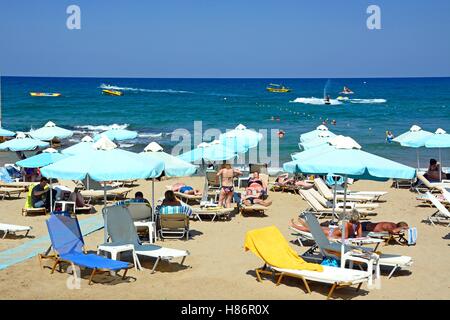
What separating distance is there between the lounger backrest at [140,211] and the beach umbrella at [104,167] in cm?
160

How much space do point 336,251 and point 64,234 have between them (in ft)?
11.8

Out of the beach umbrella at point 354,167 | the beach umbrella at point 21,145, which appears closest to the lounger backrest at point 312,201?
the beach umbrella at point 354,167

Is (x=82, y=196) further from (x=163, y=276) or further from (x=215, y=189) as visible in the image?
(x=163, y=276)

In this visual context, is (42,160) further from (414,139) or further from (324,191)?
(414,139)

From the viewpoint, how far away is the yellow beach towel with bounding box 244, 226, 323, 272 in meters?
8.26

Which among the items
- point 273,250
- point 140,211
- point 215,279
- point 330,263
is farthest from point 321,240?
Result: point 140,211

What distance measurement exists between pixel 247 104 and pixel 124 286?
6238 cm

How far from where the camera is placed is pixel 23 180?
17.5 meters

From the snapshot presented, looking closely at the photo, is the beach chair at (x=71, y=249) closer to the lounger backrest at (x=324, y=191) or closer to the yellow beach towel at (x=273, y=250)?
the yellow beach towel at (x=273, y=250)

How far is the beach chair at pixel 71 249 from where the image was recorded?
813 centimetres

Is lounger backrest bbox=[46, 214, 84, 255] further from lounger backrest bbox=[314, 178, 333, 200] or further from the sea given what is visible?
the sea

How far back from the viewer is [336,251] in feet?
29.3
